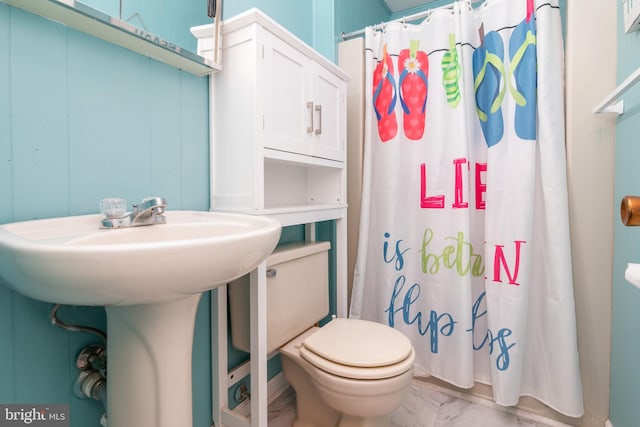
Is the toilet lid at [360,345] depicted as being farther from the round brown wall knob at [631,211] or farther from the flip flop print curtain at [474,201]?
the round brown wall knob at [631,211]

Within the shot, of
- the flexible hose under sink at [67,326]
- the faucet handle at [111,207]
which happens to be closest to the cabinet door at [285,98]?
the faucet handle at [111,207]

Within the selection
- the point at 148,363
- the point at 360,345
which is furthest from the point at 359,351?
the point at 148,363

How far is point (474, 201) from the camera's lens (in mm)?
1381

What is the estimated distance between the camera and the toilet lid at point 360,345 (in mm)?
946

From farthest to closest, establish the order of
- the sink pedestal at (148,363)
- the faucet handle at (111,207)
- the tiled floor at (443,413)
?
the tiled floor at (443,413), the faucet handle at (111,207), the sink pedestal at (148,363)

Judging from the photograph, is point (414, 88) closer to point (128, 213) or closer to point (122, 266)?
point (128, 213)

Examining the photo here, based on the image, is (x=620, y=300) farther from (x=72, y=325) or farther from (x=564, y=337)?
(x=72, y=325)

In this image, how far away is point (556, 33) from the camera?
1.17m

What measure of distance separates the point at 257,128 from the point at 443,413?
140 cm

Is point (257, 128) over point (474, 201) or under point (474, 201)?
over

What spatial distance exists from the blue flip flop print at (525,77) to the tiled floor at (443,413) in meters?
1.17

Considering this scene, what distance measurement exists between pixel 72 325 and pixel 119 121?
1.77 ft

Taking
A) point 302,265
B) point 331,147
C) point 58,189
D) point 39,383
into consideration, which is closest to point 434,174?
point 331,147

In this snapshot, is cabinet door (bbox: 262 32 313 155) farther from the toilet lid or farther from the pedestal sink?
the toilet lid
